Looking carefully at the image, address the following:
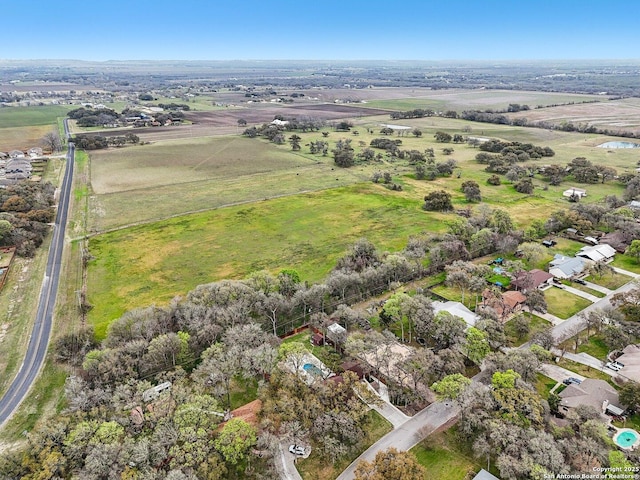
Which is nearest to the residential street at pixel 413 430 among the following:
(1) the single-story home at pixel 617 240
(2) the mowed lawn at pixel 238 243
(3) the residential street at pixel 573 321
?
(3) the residential street at pixel 573 321

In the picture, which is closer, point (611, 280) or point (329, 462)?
point (329, 462)

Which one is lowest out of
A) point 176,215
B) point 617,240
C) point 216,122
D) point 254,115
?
point 617,240

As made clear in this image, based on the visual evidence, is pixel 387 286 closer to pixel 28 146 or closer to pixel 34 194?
pixel 34 194

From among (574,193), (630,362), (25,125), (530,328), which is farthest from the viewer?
(25,125)

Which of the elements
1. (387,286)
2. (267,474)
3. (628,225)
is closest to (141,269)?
(387,286)

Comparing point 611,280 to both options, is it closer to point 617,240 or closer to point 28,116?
point 617,240

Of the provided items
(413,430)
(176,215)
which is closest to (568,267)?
(413,430)
